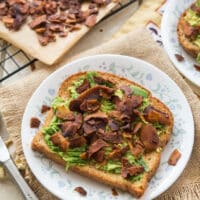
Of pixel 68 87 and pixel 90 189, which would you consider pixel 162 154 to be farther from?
pixel 68 87

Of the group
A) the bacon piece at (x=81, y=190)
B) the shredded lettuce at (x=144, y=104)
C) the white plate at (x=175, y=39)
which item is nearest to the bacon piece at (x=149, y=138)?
the shredded lettuce at (x=144, y=104)

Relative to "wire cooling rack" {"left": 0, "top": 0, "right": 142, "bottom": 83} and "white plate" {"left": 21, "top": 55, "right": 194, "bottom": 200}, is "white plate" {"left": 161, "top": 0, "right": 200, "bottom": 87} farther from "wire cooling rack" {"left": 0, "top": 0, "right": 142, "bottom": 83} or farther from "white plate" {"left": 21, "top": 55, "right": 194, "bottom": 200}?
"wire cooling rack" {"left": 0, "top": 0, "right": 142, "bottom": 83}

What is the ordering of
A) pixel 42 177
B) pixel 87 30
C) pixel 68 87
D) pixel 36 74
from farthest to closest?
pixel 87 30 → pixel 36 74 → pixel 68 87 → pixel 42 177

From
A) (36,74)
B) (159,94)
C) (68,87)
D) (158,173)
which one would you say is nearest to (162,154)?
(158,173)

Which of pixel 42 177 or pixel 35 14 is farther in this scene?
pixel 35 14

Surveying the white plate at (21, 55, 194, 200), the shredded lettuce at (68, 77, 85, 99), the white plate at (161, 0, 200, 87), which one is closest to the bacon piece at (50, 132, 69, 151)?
the white plate at (21, 55, 194, 200)

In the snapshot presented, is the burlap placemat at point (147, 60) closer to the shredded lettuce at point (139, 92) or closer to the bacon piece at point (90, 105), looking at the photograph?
the shredded lettuce at point (139, 92)

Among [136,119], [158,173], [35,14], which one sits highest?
[35,14]
